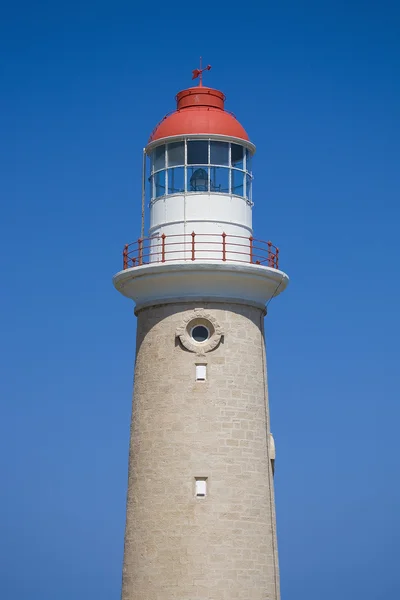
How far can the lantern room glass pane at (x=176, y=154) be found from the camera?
3228cm

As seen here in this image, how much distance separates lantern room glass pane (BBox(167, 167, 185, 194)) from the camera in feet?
105

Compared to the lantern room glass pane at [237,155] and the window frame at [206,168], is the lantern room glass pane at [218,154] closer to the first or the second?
the window frame at [206,168]

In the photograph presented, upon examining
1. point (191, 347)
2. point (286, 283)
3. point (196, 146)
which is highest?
point (196, 146)

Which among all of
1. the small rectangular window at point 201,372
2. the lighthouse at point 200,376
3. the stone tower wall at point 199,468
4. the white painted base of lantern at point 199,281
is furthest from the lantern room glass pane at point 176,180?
the small rectangular window at point 201,372

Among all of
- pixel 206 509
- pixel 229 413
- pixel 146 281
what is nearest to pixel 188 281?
pixel 146 281

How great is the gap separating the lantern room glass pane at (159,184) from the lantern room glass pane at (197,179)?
64cm

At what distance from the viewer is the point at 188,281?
31.4m

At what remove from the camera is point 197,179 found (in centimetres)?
3219

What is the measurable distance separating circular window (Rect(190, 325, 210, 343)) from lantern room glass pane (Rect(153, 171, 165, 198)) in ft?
10.8

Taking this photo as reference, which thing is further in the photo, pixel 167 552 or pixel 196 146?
pixel 196 146

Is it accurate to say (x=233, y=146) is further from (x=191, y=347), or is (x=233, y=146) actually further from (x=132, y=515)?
(x=132, y=515)

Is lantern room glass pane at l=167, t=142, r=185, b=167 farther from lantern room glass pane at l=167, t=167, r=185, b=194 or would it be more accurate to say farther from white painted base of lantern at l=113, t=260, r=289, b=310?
white painted base of lantern at l=113, t=260, r=289, b=310

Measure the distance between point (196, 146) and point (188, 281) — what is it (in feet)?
10.6

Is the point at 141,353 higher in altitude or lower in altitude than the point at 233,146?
lower
